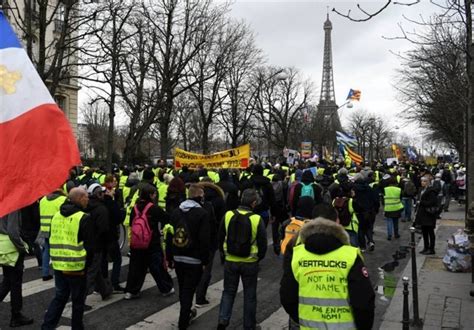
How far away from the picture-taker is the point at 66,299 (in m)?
5.82

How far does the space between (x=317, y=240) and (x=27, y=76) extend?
2.63 meters

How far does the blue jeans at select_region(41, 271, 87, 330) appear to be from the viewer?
5766mm

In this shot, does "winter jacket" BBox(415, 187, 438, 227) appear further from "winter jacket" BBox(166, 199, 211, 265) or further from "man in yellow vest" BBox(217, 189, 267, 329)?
"winter jacket" BBox(166, 199, 211, 265)

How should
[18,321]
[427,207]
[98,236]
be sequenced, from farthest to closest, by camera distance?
[427,207] → [98,236] → [18,321]

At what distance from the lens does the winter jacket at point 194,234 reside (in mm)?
6055

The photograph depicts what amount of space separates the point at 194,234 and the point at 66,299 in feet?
5.32

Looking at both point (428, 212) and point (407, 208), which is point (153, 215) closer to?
point (428, 212)

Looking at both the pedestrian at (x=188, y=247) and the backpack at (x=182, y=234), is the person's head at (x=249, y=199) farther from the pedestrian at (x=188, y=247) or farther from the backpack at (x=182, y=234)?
the backpack at (x=182, y=234)

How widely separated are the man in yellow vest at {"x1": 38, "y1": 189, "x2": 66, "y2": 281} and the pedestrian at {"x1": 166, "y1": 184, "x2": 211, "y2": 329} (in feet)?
10.3

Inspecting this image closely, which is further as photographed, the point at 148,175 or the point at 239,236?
the point at 148,175

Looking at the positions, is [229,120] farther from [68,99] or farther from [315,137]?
[315,137]

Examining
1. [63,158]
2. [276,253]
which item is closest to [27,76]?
[63,158]

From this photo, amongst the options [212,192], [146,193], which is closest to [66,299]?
[146,193]

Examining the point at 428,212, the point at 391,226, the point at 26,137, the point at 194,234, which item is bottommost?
the point at 391,226
